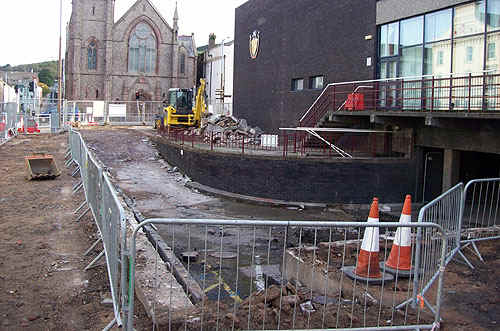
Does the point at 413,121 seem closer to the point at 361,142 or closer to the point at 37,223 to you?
the point at 361,142

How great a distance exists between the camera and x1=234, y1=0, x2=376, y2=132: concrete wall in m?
22.2

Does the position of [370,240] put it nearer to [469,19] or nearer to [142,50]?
[469,19]

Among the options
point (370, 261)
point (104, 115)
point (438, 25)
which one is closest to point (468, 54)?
point (438, 25)

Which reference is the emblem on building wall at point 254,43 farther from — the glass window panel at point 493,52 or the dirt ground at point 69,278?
the glass window panel at point 493,52

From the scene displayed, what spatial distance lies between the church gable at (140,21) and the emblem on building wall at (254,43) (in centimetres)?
3535

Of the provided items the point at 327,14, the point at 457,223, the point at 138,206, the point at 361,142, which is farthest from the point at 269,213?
the point at 327,14

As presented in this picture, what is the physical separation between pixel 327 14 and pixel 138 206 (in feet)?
43.4

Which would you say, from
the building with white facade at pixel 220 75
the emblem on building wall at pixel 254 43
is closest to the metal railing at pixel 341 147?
the emblem on building wall at pixel 254 43

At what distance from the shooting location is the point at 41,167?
16.9m

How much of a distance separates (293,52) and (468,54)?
11.8 meters

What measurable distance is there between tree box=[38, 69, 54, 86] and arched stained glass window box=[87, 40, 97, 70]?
106m

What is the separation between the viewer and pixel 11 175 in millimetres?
17125

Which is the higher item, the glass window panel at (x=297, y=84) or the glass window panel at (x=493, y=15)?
the glass window panel at (x=493, y=15)

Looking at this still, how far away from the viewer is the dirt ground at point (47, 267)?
563 cm
